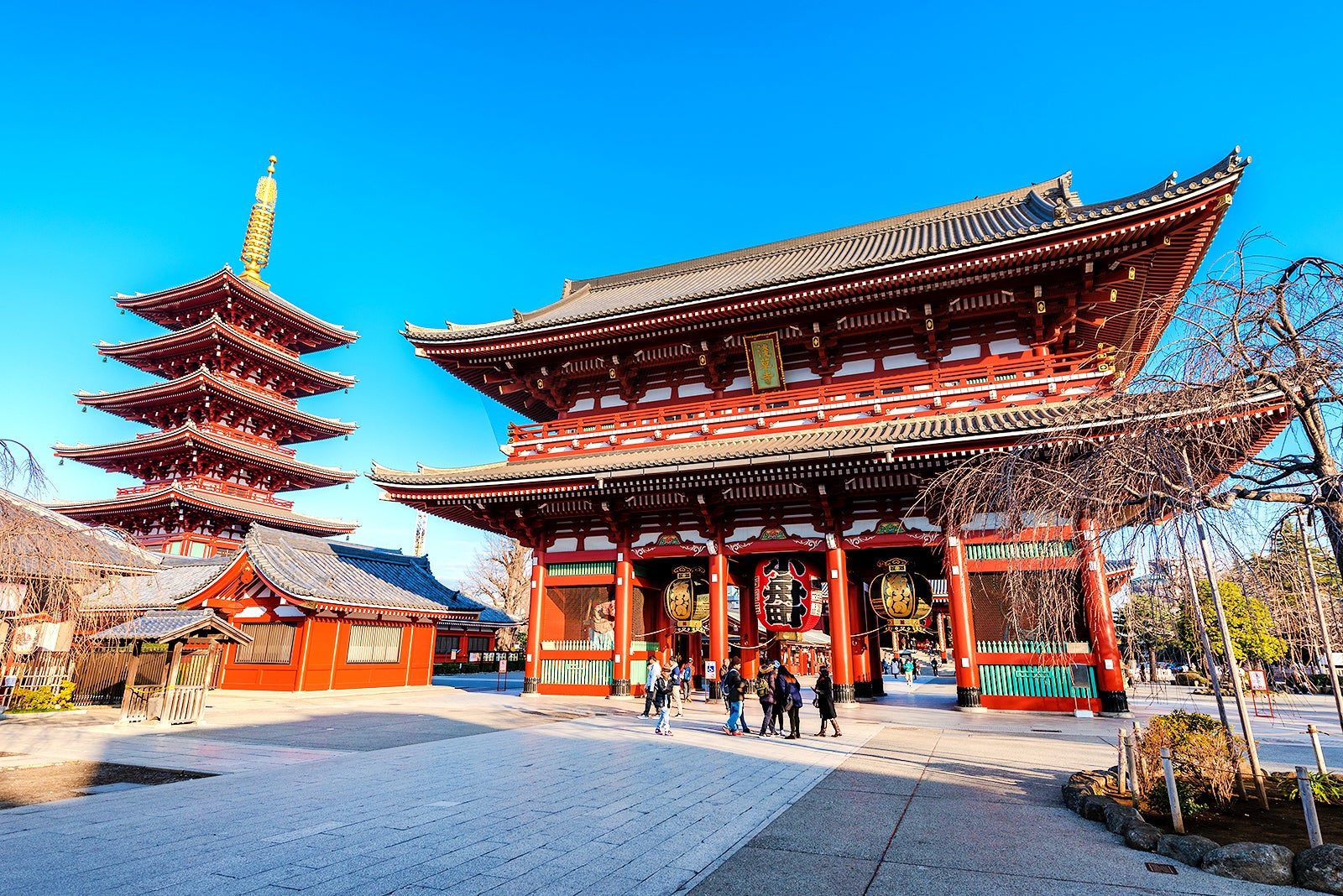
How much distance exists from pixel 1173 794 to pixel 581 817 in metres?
5.49

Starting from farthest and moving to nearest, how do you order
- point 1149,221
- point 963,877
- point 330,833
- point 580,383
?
1. point 580,383
2. point 1149,221
3. point 330,833
4. point 963,877

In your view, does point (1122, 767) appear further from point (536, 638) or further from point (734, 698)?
point (536, 638)

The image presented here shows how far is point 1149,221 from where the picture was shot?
14.4m

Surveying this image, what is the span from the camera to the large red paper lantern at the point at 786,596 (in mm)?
17969

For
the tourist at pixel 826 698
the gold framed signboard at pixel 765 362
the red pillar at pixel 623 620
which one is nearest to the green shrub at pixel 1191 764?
the tourist at pixel 826 698

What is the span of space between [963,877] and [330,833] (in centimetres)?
545

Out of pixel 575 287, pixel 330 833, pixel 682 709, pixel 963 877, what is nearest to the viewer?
pixel 963 877

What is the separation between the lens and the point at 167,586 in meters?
26.6

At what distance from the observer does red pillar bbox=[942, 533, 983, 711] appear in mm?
16375

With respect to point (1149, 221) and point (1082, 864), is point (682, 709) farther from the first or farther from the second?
point (1149, 221)

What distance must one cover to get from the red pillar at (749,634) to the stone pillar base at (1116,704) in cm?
906

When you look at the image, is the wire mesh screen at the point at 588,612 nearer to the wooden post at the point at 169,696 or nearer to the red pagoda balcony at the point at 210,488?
the wooden post at the point at 169,696

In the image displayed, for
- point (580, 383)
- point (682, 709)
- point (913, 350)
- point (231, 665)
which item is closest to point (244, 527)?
point (231, 665)

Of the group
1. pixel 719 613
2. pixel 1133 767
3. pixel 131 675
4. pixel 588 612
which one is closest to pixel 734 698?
pixel 719 613
